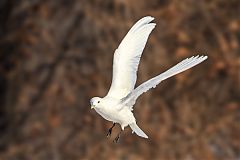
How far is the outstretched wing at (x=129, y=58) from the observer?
1118 millimetres

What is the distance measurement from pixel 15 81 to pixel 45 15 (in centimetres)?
41

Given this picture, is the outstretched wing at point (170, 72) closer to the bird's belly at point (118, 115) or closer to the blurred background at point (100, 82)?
the bird's belly at point (118, 115)

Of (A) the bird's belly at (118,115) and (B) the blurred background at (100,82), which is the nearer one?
(A) the bird's belly at (118,115)

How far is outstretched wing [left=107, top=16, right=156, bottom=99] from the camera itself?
1.12m

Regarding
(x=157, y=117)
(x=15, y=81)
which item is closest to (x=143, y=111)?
(x=157, y=117)

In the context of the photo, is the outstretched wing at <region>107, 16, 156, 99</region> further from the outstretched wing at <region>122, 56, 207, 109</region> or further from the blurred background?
the blurred background

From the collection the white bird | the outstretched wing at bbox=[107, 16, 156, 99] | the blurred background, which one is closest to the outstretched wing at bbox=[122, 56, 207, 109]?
the white bird

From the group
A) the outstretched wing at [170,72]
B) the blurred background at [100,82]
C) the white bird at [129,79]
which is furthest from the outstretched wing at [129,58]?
the blurred background at [100,82]

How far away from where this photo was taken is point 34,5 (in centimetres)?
471

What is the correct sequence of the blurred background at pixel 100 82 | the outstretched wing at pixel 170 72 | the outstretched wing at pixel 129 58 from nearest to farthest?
the outstretched wing at pixel 170 72 → the outstretched wing at pixel 129 58 → the blurred background at pixel 100 82

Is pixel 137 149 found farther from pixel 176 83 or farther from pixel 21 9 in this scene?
pixel 21 9

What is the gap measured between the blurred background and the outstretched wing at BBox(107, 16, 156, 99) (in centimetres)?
305

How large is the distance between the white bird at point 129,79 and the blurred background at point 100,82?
121 inches

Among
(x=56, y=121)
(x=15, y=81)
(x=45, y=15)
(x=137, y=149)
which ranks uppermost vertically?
(x=45, y=15)
